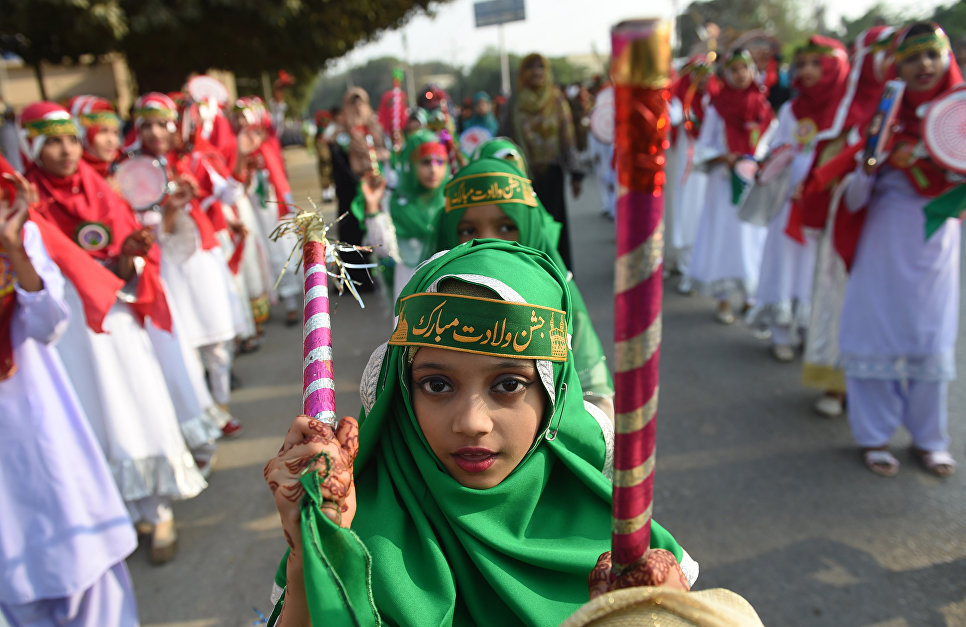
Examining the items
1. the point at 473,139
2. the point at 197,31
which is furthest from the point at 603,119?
the point at 197,31

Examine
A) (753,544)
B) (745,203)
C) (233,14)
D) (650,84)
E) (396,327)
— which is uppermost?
(233,14)

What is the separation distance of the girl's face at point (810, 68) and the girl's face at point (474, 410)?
4.49 m

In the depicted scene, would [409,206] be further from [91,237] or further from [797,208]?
[797,208]

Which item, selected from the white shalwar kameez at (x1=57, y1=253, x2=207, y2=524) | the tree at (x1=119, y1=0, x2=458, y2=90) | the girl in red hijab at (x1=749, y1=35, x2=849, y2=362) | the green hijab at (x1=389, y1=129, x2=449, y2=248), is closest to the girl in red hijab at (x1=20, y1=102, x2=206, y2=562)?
the white shalwar kameez at (x1=57, y1=253, x2=207, y2=524)

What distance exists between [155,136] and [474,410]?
153 inches

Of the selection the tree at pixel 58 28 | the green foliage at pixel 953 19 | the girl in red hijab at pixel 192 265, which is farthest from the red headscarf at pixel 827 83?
the green foliage at pixel 953 19

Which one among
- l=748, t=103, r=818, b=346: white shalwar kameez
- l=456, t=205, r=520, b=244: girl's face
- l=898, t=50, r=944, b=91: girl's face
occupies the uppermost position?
l=898, t=50, r=944, b=91: girl's face

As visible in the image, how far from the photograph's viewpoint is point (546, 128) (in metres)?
6.49

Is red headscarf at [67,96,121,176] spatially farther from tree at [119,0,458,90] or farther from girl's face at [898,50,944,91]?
tree at [119,0,458,90]

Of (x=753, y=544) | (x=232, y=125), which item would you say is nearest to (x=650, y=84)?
(x=753, y=544)

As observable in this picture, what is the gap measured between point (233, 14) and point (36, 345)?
516 inches

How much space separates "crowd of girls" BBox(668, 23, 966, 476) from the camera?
11.2ft

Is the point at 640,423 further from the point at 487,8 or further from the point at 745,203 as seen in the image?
the point at 487,8

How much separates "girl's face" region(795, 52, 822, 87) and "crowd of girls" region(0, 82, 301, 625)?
406 cm
